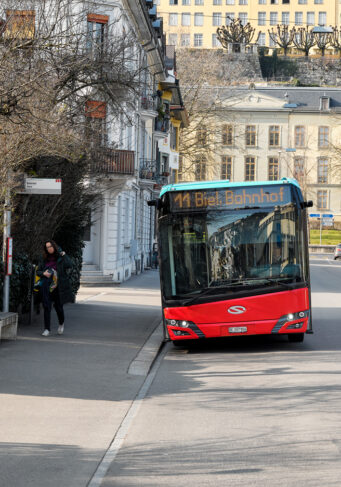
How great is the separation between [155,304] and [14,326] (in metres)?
9.82

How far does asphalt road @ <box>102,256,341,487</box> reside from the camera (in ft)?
21.4

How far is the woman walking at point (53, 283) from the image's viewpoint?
15.9m

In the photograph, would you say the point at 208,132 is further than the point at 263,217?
Yes

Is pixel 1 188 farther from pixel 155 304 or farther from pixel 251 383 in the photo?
pixel 155 304

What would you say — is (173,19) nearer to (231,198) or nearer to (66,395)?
(231,198)

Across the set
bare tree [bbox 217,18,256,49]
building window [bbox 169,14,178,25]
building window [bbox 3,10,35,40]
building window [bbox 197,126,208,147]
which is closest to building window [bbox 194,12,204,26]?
building window [bbox 169,14,178,25]

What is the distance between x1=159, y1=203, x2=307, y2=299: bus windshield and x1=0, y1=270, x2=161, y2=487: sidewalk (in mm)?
1513

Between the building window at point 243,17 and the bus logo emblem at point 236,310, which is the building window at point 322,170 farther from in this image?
the bus logo emblem at point 236,310

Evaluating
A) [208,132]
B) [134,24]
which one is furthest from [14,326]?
[208,132]

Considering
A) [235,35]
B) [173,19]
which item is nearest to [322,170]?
[235,35]

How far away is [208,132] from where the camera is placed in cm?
6106

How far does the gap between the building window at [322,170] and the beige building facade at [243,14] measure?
37.4 metres

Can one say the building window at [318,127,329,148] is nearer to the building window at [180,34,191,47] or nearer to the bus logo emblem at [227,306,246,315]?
the building window at [180,34,191,47]

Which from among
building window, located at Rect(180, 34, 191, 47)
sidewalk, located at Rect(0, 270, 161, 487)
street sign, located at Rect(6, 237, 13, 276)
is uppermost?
building window, located at Rect(180, 34, 191, 47)
